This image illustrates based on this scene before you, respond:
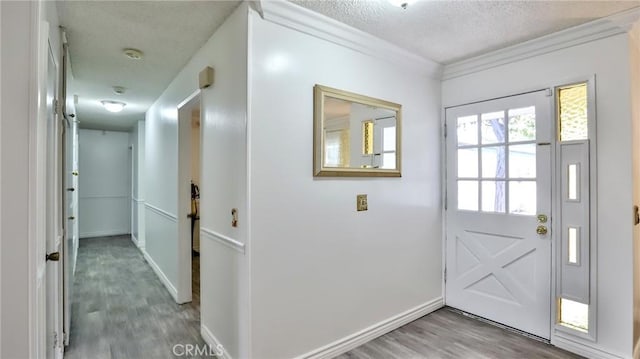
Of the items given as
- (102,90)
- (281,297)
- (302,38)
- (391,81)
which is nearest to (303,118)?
(302,38)

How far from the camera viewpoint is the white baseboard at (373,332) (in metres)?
2.28

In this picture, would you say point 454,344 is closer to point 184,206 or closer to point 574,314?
point 574,314

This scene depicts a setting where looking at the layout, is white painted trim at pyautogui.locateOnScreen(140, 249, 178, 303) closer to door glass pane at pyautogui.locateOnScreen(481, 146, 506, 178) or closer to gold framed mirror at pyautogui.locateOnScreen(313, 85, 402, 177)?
gold framed mirror at pyautogui.locateOnScreen(313, 85, 402, 177)

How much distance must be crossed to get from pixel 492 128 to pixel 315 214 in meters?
1.86

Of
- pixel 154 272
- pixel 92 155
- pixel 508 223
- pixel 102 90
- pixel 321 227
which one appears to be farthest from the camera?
pixel 92 155

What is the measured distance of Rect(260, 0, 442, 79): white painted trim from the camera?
2.02 meters

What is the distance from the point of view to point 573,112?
8.18 feet

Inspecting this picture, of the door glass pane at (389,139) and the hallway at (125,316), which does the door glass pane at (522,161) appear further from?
the hallway at (125,316)

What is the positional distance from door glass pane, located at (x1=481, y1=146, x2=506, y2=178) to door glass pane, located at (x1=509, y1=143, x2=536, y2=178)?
0.07 metres

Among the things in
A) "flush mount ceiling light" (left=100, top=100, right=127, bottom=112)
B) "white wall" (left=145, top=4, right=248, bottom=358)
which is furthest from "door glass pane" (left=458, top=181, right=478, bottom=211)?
"flush mount ceiling light" (left=100, top=100, right=127, bottom=112)

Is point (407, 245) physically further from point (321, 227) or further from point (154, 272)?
point (154, 272)

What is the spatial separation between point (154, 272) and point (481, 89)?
455cm

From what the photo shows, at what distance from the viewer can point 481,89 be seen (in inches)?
117

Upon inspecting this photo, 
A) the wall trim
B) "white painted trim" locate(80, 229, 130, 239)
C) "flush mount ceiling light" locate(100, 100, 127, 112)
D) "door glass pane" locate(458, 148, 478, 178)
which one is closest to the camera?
"door glass pane" locate(458, 148, 478, 178)
